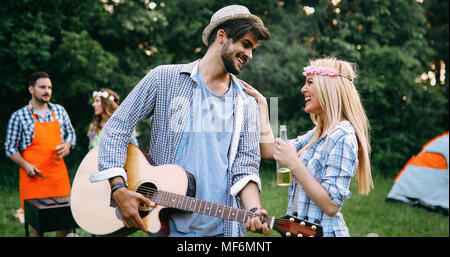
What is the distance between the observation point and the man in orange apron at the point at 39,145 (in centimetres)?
468

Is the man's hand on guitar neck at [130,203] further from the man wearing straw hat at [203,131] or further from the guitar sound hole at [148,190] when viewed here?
the guitar sound hole at [148,190]

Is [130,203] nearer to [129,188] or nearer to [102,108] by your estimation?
[129,188]

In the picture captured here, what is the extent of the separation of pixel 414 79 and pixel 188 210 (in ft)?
32.4

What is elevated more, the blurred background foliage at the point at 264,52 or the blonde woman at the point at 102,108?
the blurred background foliage at the point at 264,52

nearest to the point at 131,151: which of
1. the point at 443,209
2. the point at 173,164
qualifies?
the point at 173,164

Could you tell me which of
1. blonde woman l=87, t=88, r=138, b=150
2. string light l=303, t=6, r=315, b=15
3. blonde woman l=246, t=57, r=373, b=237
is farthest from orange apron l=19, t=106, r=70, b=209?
string light l=303, t=6, r=315, b=15

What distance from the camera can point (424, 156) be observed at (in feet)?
24.6

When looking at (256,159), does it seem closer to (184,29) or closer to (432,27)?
(184,29)

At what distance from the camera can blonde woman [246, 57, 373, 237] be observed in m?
2.22

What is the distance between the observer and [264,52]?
9.35 m

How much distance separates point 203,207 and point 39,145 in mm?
3402

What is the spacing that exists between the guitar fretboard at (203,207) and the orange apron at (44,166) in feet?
9.77

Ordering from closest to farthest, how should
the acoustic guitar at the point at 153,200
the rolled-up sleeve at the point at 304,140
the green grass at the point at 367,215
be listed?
the acoustic guitar at the point at 153,200, the rolled-up sleeve at the point at 304,140, the green grass at the point at 367,215

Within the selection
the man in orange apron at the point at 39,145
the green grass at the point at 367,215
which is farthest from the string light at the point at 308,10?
the man in orange apron at the point at 39,145
